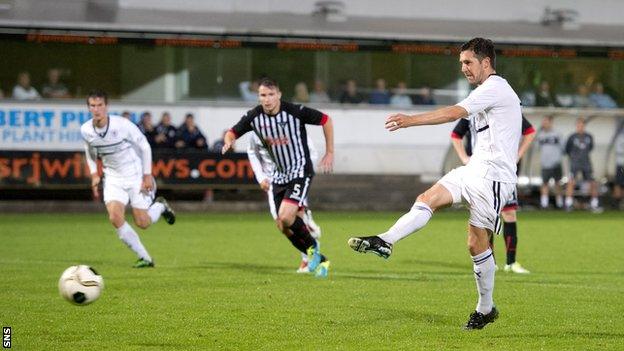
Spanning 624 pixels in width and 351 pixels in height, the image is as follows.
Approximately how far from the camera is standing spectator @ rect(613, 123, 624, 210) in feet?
102

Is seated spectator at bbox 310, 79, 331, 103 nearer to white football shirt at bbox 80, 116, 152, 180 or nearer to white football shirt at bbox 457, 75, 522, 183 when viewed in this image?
white football shirt at bbox 80, 116, 152, 180

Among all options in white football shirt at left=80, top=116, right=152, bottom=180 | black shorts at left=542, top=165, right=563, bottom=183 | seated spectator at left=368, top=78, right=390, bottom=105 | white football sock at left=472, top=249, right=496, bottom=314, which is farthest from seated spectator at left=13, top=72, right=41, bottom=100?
white football sock at left=472, top=249, right=496, bottom=314

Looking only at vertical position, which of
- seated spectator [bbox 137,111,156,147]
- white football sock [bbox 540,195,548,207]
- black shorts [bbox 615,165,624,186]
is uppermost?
seated spectator [bbox 137,111,156,147]

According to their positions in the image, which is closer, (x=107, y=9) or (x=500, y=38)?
(x=107, y=9)

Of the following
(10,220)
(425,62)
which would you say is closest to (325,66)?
(425,62)

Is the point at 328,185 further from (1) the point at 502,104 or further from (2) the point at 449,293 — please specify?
(1) the point at 502,104

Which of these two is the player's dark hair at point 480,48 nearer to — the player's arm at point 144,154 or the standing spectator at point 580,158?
the player's arm at point 144,154

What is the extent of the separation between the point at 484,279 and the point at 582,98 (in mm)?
27067

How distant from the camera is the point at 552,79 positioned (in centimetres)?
3597

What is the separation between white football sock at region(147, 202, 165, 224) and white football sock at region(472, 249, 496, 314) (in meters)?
7.30

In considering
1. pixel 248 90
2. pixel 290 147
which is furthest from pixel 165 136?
pixel 290 147

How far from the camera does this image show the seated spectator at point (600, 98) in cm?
3590

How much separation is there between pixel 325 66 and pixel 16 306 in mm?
Result: 23563

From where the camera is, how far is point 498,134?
9.64 meters
